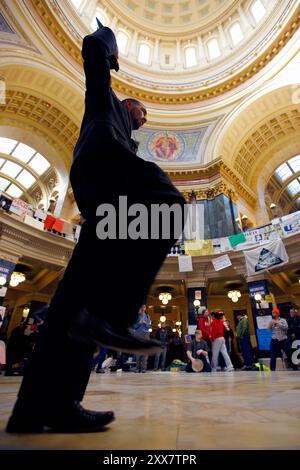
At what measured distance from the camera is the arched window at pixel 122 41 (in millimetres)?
20359

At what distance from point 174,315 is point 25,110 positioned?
599 inches

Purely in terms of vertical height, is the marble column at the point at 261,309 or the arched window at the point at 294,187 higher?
the arched window at the point at 294,187

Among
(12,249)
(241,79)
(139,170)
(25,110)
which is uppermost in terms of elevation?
(241,79)

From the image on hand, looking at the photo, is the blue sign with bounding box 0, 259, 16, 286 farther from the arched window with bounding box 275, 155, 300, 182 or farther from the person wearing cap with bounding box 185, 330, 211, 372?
the arched window with bounding box 275, 155, 300, 182

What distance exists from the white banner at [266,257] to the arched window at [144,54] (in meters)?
17.4

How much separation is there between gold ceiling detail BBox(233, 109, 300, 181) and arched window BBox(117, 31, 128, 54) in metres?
11.4

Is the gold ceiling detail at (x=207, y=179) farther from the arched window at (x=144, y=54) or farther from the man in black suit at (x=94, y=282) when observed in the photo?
the man in black suit at (x=94, y=282)

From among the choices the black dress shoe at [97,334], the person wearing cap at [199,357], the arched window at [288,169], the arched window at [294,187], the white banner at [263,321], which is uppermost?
the arched window at [288,169]

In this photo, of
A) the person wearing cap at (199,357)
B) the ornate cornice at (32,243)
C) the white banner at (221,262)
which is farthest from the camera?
the white banner at (221,262)

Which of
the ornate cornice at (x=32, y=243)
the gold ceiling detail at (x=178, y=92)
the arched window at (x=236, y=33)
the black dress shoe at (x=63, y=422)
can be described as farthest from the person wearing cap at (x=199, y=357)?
the arched window at (x=236, y=33)

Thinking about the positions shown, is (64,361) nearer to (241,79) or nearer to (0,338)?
(0,338)

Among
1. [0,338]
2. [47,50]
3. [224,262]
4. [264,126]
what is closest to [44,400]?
[0,338]

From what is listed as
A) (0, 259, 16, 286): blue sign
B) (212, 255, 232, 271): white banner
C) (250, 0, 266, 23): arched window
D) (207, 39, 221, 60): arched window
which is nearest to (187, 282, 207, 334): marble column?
(212, 255, 232, 271): white banner

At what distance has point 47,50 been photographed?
14133 mm
